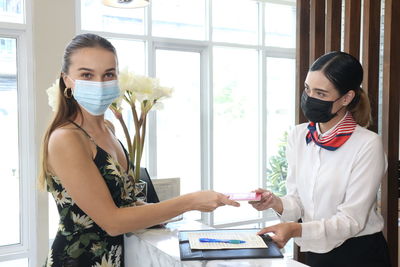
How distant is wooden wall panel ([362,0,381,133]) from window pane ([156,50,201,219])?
8.08 feet

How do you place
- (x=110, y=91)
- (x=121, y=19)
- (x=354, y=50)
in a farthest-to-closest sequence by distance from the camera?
1. (x=121, y=19)
2. (x=354, y=50)
3. (x=110, y=91)

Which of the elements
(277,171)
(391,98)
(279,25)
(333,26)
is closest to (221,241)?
(391,98)

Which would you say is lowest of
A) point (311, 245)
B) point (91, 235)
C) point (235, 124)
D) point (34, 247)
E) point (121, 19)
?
point (34, 247)

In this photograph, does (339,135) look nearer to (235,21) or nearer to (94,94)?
(94,94)

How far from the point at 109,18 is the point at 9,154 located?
152 cm

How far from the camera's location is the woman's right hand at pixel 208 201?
1.34 m

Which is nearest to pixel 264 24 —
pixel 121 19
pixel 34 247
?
pixel 121 19

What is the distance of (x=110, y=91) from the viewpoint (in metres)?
1.49

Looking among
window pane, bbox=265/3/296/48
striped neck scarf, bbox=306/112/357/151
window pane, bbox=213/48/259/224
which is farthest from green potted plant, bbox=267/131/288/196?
striped neck scarf, bbox=306/112/357/151

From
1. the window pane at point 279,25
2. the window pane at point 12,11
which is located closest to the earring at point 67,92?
the window pane at point 12,11

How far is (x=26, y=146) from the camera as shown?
12.0 feet

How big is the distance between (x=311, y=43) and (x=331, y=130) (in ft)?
3.01

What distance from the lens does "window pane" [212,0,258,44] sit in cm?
466

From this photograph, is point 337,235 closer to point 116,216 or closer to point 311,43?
point 116,216
